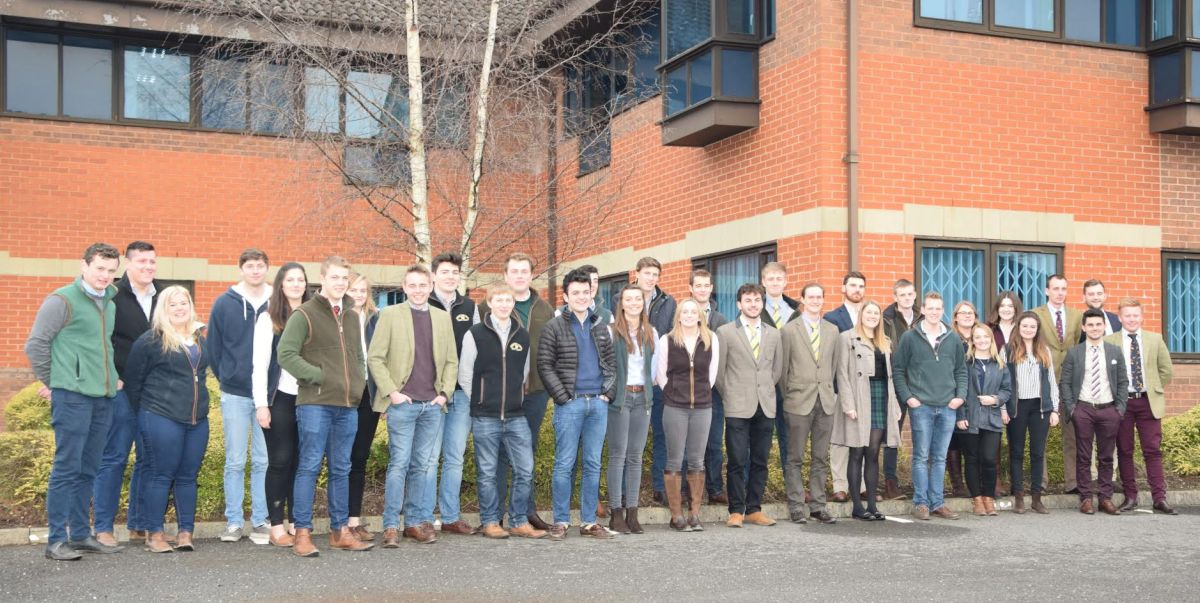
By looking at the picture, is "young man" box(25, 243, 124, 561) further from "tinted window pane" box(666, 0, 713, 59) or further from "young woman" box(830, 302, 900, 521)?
"tinted window pane" box(666, 0, 713, 59)

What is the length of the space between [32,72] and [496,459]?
455 inches

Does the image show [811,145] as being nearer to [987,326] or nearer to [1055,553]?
[987,326]

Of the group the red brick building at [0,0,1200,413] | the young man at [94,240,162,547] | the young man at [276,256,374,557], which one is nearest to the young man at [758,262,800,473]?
the red brick building at [0,0,1200,413]

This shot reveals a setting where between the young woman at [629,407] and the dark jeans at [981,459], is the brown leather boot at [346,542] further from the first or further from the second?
the dark jeans at [981,459]

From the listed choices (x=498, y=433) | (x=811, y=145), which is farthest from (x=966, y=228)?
(x=498, y=433)

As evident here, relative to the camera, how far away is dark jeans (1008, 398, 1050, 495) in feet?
36.6

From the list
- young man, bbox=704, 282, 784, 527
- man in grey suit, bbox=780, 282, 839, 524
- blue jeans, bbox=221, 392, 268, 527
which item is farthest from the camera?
man in grey suit, bbox=780, 282, 839, 524

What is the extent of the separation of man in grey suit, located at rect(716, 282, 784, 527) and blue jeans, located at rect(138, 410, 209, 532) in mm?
4026

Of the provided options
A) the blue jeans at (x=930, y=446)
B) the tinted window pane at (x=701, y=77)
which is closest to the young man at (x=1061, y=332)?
the blue jeans at (x=930, y=446)

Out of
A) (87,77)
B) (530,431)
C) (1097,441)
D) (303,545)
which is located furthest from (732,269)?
(87,77)

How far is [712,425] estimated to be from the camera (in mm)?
10484

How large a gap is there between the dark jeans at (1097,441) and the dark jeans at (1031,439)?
0.32 metres

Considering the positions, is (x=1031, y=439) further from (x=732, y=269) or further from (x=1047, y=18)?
(x=1047, y=18)

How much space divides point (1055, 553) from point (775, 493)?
2.98m
